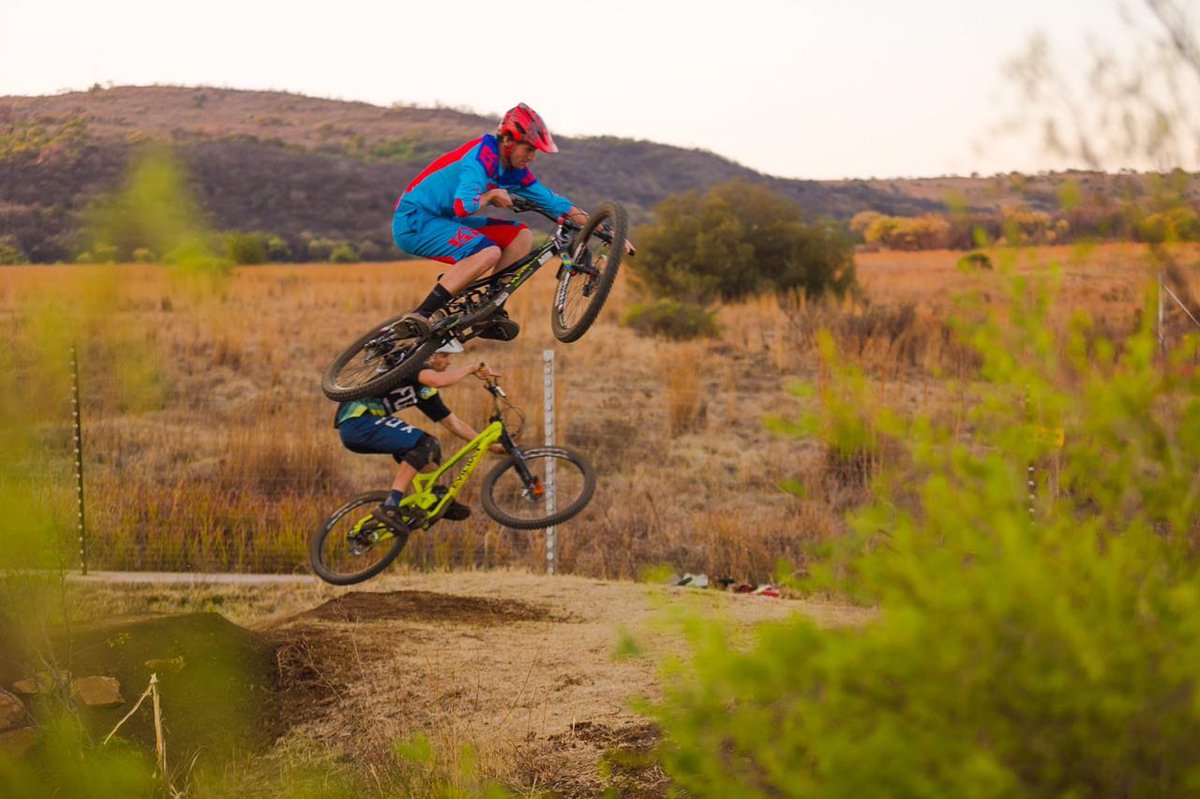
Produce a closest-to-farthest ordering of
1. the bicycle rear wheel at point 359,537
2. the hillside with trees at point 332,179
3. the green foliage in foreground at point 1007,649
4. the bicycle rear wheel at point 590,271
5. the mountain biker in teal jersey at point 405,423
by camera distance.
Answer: the green foliage in foreground at point 1007,649
the hillside with trees at point 332,179
the bicycle rear wheel at point 590,271
the mountain biker in teal jersey at point 405,423
the bicycle rear wheel at point 359,537

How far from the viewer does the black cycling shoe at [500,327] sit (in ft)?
23.9

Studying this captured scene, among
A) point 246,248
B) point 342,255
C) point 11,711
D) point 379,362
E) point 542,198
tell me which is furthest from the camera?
point 342,255

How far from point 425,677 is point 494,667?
0.43 m

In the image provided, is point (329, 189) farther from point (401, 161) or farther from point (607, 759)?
point (607, 759)

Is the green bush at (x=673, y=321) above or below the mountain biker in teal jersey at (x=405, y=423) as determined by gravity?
below

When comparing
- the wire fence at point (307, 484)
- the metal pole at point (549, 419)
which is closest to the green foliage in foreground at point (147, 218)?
the wire fence at point (307, 484)

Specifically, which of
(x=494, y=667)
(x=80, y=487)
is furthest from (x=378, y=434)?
(x=80, y=487)

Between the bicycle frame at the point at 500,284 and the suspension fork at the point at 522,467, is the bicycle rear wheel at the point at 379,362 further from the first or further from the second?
the suspension fork at the point at 522,467

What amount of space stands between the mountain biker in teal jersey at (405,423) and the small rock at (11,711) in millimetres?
2108

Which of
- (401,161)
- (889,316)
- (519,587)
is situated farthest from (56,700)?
(401,161)

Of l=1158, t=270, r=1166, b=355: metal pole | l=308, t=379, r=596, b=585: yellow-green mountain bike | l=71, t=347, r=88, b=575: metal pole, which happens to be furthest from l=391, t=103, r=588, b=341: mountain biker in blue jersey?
l=71, t=347, r=88, b=575: metal pole

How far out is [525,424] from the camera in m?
16.5

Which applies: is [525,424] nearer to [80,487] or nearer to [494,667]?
[80,487]

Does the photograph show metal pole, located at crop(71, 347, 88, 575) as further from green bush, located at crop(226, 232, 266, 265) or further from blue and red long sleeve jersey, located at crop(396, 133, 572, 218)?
blue and red long sleeve jersey, located at crop(396, 133, 572, 218)
